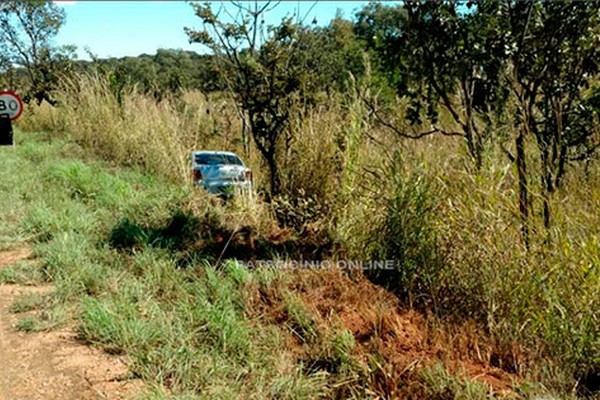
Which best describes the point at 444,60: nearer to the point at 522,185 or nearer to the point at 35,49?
the point at 522,185

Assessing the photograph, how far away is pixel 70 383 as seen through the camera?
2.15 metres

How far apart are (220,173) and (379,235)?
2749mm

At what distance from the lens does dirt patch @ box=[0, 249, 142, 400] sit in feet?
6.81

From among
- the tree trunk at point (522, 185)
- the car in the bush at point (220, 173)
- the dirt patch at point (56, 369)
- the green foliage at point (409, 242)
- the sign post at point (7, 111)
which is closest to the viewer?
the dirt patch at point (56, 369)

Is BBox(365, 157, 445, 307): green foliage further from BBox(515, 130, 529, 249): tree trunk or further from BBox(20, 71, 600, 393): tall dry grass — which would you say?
BBox(515, 130, 529, 249): tree trunk

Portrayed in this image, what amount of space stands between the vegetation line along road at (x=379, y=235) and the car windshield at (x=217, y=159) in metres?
0.76

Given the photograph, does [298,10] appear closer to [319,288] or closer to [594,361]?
[319,288]

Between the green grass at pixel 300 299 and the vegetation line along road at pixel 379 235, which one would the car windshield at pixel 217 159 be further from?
the green grass at pixel 300 299

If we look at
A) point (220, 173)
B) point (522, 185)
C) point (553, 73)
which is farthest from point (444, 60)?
Result: point (220, 173)

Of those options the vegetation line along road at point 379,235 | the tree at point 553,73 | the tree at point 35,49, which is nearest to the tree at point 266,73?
the vegetation line along road at point 379,235

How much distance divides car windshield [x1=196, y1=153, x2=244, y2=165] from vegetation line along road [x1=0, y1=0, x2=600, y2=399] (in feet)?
2.49

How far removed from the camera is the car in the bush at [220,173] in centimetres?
499

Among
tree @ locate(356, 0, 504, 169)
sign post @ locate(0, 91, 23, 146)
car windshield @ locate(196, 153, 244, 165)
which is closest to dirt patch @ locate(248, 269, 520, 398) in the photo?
tree @ locate(356, 0, 504, 169)

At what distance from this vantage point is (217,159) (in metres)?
6.11
